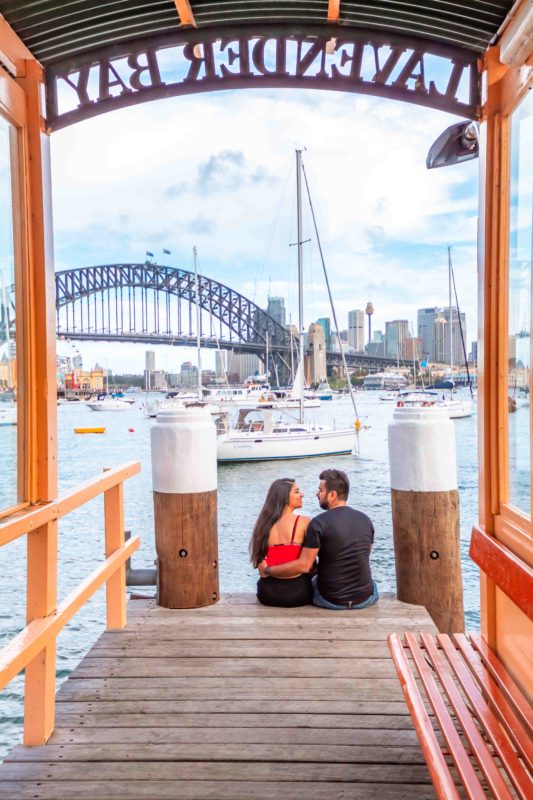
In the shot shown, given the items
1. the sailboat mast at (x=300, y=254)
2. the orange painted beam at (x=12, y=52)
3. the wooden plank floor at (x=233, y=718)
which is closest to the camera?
the wooden plank floor at (x=233, y=718)

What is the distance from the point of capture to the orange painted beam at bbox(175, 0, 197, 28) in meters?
2.50

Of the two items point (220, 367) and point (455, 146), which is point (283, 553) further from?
point (220, 367)

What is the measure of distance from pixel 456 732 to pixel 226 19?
106 inches

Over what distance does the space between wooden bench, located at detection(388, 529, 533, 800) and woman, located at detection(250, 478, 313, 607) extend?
1.25 metres

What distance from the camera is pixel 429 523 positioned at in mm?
3859

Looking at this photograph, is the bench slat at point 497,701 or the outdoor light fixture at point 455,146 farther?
the outdoor light fixture at point 455,146

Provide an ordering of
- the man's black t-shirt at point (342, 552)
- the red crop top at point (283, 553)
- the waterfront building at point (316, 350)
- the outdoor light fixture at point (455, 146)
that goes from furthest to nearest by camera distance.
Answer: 1. the waterfront building at point (316, 350)
2. the red crop top at point (283, 553)
3. the man's black t-shirt at point (342, 552)
4. the outdoor light fixture at point (455, 146)

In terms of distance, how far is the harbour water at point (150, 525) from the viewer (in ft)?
23.4

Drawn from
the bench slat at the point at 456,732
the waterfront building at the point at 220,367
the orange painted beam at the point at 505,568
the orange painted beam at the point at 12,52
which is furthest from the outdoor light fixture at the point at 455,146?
the waterfront building at the point at 220,367

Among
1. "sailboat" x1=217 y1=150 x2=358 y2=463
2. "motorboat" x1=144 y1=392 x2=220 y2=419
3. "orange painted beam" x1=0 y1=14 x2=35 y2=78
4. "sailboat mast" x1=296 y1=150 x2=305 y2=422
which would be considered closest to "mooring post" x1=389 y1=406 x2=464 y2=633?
"orange painted beam" x1=0 y1=14 x2=35 y2=78

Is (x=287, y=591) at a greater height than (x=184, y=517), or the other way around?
(x=184, y=517)

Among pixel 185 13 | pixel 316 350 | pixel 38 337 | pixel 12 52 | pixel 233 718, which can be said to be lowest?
pixel 233 718

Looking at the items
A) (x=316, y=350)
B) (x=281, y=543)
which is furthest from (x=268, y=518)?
(x=316, y=350)

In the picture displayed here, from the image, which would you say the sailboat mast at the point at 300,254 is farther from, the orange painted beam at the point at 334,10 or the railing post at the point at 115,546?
the orange painted beam at the point at 334,10
